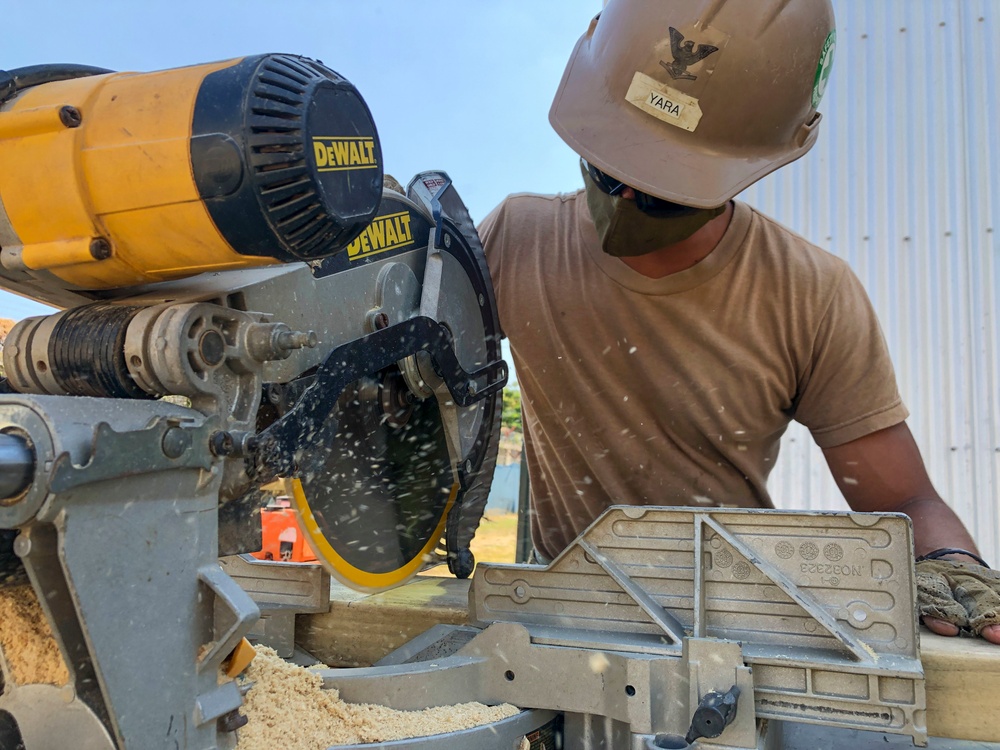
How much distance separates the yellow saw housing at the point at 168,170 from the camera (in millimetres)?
999

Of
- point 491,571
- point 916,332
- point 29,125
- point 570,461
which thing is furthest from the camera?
point 916,332

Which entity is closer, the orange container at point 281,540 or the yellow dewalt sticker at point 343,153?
the yellow dewalt sticker at point 343,153

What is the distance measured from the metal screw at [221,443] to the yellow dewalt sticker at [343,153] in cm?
36

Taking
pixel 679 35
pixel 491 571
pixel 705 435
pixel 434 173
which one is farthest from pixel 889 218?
pixel 491 571

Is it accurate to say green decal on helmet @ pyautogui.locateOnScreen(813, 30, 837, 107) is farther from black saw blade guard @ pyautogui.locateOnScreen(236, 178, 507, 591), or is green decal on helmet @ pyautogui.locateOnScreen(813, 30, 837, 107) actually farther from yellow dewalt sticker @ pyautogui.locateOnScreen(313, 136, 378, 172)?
yellow dewalt sticker @ pyautogui.locateOnScreen(313, 136, 378, 172)

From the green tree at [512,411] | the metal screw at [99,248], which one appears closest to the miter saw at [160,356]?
the metal screw at [99,248]

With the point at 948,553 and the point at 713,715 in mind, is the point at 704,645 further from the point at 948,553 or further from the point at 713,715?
the point at 948,553

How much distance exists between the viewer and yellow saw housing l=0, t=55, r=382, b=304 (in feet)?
3.28

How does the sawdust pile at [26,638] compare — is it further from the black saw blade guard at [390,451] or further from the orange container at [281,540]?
the orange container at [281,540]

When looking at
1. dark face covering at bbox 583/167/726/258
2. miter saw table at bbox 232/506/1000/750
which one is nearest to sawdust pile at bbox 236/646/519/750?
miter saw table at bbox 232/506/1000/750

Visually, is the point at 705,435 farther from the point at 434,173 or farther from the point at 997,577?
the point at 434,173

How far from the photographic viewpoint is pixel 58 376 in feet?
3.63

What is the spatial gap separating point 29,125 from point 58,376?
1.07ft

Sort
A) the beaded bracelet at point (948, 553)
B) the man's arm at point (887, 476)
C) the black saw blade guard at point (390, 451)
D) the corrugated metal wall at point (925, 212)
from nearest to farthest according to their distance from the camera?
the black saw blade guard at point (390, 451), the beaded bracelet at point (948, 553), the man's arm at point (887, 476), the corrugated metal wall at point (925, 212)
